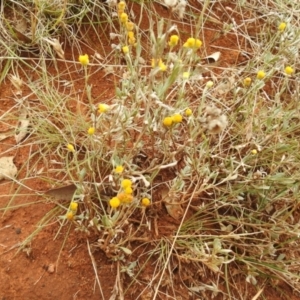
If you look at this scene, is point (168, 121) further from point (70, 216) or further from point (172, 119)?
point (70, 216)

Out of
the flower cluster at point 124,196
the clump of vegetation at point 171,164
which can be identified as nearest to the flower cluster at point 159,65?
the clump of vegetation at point 171,164

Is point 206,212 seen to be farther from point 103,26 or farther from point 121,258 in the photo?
point 103,26

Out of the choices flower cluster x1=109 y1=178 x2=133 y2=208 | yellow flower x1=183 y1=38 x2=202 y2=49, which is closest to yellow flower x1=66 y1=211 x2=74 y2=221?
flower cluster x1=109 y1=178 x2=133 y2=208

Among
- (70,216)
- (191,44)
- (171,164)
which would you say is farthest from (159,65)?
(70,216)

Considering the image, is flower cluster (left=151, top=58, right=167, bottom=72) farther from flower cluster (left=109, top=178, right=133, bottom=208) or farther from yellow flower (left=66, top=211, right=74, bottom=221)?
yellow flower (left=66, top=211, right=74, bottom=221)

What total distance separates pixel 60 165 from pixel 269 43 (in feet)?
2.89

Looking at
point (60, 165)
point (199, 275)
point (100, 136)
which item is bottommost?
point (199, 275)

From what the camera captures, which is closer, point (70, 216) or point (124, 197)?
point (124, 197)

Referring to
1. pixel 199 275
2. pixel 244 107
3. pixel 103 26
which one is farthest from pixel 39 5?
pixel 199 275

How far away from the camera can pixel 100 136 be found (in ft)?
4.86

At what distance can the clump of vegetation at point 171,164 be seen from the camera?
54.5 inches

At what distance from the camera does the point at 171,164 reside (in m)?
1.29

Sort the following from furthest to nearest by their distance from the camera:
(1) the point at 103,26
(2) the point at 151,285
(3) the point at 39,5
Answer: (1) the point at 103,26 → (3) the point at 39,5 → (2) the point at 151,285

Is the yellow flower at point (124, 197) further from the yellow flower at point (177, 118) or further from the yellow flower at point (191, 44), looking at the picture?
the yellow flower at point (191, 44)
